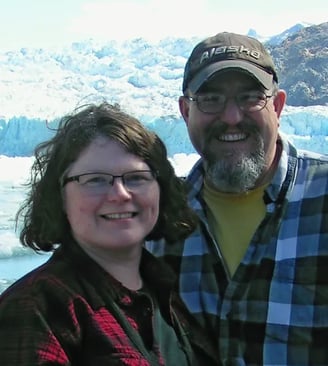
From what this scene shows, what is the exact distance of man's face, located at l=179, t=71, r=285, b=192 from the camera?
5.53 feet

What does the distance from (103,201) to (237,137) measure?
0.65 metres

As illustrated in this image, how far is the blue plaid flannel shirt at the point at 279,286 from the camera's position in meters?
1.53

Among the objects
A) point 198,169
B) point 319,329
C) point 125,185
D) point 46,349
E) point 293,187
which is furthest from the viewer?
point 198,169

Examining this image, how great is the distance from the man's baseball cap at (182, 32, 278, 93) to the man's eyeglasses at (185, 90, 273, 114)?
0.09 ft

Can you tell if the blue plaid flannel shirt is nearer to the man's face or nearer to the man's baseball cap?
the man's face

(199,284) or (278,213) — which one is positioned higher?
(278,213)

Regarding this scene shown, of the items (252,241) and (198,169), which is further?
(198,169)

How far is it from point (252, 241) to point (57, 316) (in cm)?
67

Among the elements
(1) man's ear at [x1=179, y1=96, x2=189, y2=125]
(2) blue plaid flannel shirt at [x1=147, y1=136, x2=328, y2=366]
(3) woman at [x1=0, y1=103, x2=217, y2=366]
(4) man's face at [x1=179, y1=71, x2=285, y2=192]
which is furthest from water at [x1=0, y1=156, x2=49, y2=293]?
(3) woman at [x1=0, y1=103, x2=217, y2=366]

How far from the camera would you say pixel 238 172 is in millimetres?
1673

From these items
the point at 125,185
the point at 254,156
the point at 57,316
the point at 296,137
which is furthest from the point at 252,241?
the point at 296,137

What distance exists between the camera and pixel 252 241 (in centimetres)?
160

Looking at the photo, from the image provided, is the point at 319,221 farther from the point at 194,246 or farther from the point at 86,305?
the point at 86,305

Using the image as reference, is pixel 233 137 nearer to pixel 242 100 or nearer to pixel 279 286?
pixel 242 100
